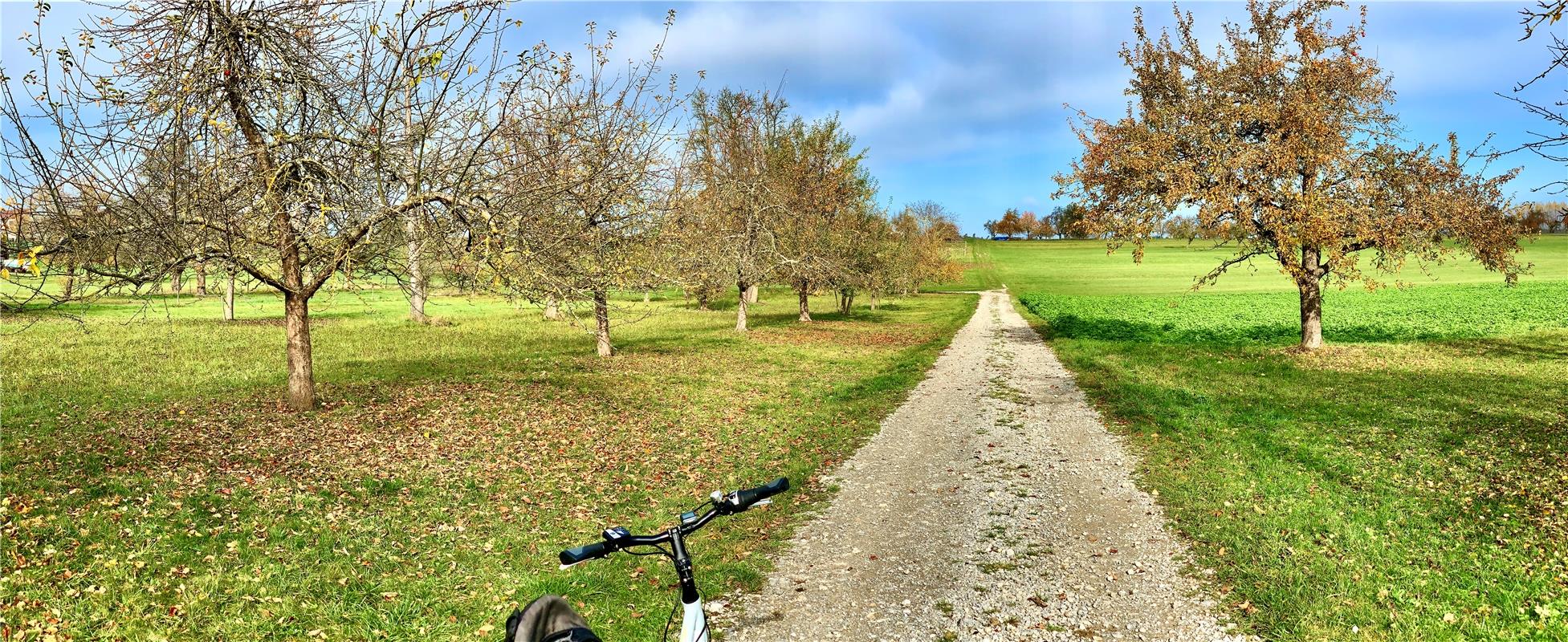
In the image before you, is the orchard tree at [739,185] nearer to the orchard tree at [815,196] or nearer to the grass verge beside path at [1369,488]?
the orchard tree at [815,196]

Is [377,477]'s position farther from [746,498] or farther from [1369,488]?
[1369,488]

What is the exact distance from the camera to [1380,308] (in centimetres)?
4191

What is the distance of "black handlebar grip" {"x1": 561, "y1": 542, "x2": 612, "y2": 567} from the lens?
3.20 metres

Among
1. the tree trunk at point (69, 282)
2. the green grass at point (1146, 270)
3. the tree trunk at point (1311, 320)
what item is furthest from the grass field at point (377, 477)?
the green grass at point (1146, 270)

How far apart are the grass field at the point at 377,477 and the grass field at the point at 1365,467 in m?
5.12

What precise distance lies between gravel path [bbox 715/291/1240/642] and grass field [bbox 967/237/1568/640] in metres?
0.67

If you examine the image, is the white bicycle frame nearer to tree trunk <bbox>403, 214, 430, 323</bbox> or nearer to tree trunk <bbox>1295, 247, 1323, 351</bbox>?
tree trunk <bbox>403, 214, 430, 323</bbox>

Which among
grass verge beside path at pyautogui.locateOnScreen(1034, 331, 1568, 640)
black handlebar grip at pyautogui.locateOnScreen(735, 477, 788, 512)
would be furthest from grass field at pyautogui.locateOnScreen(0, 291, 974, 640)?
grass verge beside path at pyautogui.locateOnScreen(1034, 331, 1568, 640)

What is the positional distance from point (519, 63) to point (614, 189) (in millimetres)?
2723

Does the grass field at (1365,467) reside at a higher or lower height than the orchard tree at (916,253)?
lower

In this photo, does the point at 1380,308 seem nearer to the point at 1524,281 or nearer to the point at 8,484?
the point at 1524,281

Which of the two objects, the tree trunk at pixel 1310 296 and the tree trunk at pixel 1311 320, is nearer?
the tree trunk at pixel 1310 296

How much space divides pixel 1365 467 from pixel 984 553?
7291mm

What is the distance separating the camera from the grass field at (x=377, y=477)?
22.7 ft
